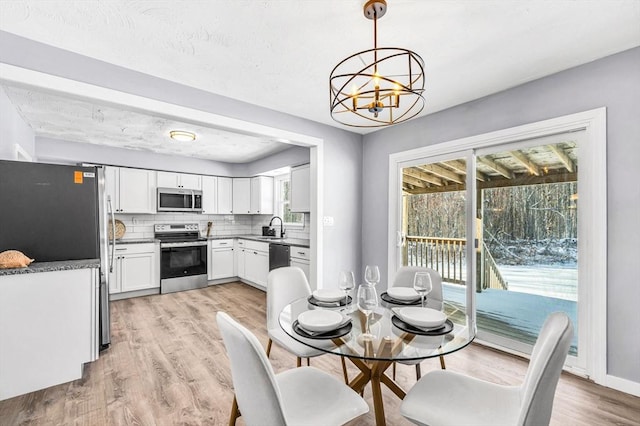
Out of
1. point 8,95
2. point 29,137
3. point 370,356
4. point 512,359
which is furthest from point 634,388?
point 29,137

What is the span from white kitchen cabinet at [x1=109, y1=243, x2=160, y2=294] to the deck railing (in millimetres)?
3985

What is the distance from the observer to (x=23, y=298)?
82.5 inches

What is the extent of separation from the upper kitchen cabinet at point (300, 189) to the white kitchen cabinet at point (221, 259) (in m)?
1.84

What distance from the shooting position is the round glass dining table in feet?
4.35

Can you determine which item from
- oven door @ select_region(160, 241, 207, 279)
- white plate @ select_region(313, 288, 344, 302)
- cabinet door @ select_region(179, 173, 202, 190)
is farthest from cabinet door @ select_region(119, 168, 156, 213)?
white plate @ select_region(313, 288, 344, 302)

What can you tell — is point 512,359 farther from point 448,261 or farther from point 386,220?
point 386,220

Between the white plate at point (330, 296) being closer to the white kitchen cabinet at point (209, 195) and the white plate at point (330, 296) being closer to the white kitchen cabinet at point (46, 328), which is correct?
the white kitchen cabinet at point (46, 328)

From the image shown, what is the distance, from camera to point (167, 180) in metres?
5.27

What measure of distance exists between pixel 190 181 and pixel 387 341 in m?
5.08

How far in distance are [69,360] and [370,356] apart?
241 cm

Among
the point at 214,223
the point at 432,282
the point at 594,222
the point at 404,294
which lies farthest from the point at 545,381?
the point at 214,223

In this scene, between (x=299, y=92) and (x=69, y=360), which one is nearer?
(x=69, y=360)

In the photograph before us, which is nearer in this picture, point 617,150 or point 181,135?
point 617,150

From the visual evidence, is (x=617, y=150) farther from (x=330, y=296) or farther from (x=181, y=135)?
(x=181, y=135)
